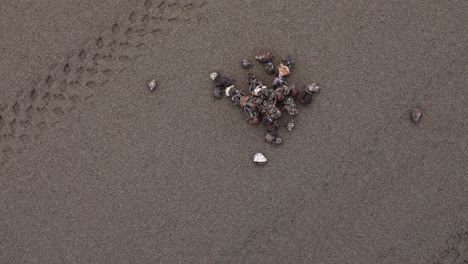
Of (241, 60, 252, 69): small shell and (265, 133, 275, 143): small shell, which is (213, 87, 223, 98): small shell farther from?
(265, 133, 275, 143): small shell

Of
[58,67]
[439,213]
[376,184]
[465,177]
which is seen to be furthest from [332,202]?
[58,67]

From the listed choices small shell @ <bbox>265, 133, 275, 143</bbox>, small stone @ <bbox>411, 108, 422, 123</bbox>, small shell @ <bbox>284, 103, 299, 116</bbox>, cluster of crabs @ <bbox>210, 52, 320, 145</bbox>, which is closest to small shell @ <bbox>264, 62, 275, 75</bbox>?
cluster of crabs @ <bbox>210, 52, 320, 145</bbox>

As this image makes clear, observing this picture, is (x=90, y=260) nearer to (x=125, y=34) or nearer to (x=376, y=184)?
(x=125, y=34)

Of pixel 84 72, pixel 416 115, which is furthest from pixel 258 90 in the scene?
pixel 84 72

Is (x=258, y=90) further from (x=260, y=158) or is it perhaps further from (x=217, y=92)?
(x=260, y=158)

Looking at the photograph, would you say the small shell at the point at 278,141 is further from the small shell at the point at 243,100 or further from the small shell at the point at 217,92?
the small shell at the point at 217,92

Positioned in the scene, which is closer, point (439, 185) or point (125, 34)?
point (439, 185)
